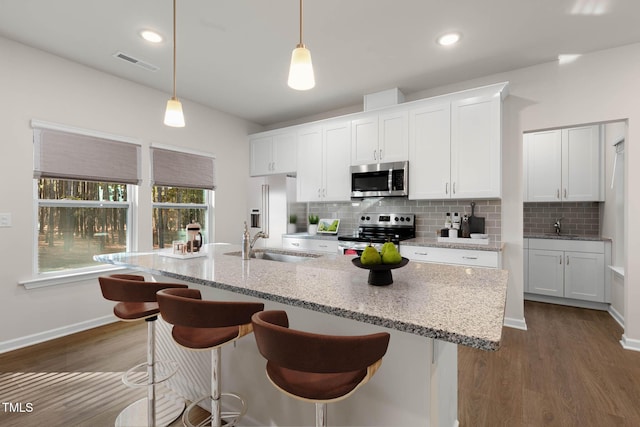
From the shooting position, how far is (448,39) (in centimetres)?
273

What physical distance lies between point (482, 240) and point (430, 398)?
2536 mm

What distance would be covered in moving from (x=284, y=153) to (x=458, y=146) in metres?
2.46

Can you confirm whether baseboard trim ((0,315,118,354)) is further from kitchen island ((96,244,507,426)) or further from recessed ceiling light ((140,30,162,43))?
recessed ceiling light ((140,30,162,43))

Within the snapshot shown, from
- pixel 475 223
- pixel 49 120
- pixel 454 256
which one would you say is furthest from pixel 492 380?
pixel 49 120

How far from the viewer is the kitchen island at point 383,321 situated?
39.1 inches

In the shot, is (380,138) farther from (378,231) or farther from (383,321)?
(383,321)

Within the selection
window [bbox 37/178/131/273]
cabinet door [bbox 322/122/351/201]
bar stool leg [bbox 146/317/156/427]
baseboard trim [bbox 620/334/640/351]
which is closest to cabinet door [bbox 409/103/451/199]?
cabinet door [bbox 322/122/351/201]

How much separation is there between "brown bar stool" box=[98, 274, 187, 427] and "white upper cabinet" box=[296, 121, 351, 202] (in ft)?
9.07

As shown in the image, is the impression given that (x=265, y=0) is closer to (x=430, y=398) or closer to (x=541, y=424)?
(x=430, y=398)

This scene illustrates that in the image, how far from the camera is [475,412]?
1.93m

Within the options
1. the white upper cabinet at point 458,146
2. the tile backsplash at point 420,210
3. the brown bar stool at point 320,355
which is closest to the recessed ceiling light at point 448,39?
the white upper cabinet at point 458,146

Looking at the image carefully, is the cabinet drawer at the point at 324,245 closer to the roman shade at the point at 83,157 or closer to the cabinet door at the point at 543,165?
the roman shade at the point at 83,157

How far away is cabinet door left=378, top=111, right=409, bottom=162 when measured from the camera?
3689 mm

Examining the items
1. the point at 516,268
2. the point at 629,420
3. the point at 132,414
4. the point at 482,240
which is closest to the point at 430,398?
the point at 629,420
